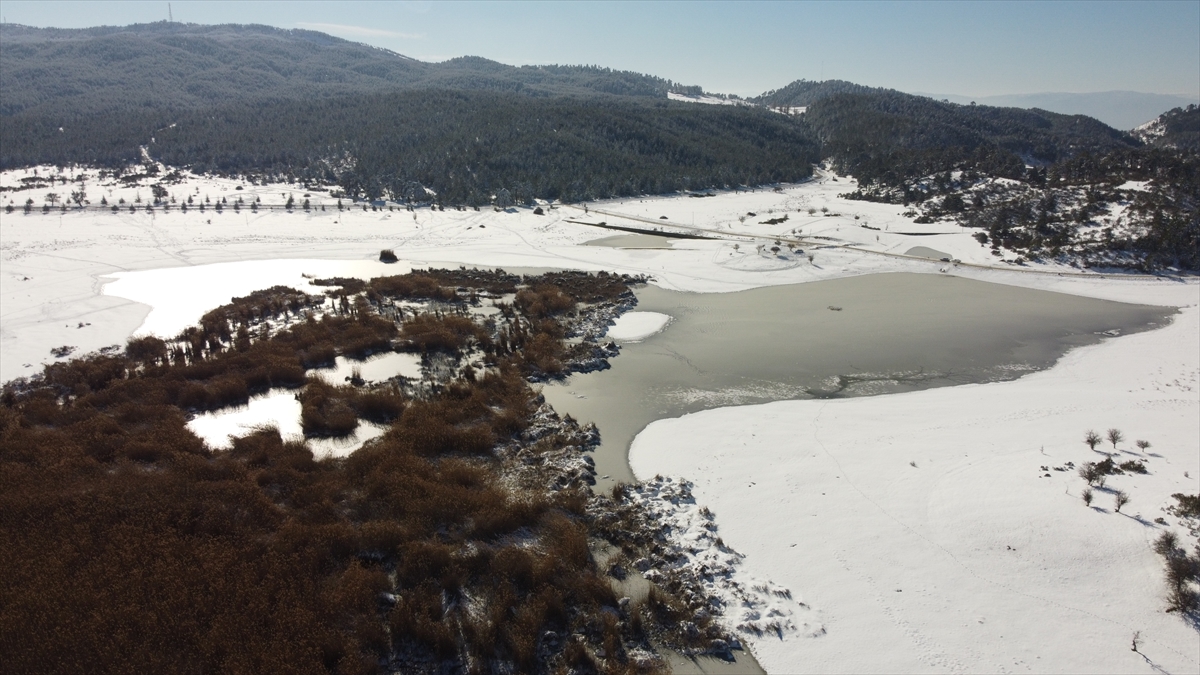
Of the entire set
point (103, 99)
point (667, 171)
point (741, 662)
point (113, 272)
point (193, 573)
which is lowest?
point (741, 662)

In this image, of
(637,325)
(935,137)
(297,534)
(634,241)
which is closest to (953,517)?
(297,534)

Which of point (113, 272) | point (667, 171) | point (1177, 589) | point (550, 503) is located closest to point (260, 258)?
point (113, 272)

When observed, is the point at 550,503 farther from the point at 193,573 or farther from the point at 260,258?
the point at 260,258

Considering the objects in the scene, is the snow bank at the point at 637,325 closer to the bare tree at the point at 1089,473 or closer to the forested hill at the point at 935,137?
the bare tree at the point at 1089,473

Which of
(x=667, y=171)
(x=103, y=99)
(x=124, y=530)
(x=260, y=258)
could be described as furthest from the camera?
(x=103, y=99)

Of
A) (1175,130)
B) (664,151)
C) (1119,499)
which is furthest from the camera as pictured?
(1175,130)

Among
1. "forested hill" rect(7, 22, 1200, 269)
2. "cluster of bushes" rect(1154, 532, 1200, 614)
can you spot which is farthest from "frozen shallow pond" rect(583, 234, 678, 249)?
"cluster of bushes" rect(1154, 532, 1200, 614)

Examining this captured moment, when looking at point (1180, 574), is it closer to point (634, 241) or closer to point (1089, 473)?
→ point (1089, 473)

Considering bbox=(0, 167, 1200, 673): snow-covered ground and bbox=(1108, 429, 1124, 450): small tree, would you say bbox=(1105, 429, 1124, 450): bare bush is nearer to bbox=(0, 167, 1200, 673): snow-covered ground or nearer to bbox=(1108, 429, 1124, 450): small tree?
bbox=(1108, 429, 1124, 450): small tree
